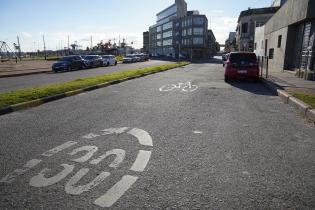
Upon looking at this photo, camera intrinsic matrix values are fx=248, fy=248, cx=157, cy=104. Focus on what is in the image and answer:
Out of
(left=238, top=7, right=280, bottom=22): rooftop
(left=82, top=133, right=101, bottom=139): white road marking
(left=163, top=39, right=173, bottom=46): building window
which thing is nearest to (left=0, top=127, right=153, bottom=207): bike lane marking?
(left=82, top=133, right=101, bottom=139): white road marking

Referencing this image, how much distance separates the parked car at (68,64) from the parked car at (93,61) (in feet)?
6.18

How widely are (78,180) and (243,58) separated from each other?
13931mm

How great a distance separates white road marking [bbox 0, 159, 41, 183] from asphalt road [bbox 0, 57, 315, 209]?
0.01 metres

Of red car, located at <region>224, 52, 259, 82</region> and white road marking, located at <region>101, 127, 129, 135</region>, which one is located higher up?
red car, located at <region>224, 52, 259, 82</region>

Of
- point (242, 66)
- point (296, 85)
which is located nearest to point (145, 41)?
point (242, 66)

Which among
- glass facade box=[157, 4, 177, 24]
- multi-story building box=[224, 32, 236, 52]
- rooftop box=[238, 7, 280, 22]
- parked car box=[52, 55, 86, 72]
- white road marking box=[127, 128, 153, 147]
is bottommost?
white road marking box=[127, 128, 153, 147]

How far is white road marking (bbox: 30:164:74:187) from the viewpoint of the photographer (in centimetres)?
326

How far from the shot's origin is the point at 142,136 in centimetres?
512

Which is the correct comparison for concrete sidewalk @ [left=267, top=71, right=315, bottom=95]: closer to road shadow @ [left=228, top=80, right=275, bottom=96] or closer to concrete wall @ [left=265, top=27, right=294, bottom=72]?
road shadow @ [left=228, top=80, right=275, bottom=96]

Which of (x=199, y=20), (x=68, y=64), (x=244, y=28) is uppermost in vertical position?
(x=199, y=20)

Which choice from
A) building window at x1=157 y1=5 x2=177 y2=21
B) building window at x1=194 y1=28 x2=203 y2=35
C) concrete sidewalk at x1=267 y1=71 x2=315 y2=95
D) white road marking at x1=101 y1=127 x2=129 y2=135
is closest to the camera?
white road marking at x1=101 y1=127 x2=129 y2=135

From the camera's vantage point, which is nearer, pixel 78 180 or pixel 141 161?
pixel 78 180

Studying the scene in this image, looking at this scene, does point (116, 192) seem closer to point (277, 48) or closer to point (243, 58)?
point (243, 58)

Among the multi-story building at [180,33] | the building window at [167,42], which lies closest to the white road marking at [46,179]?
the multi-story building at [180,33]
